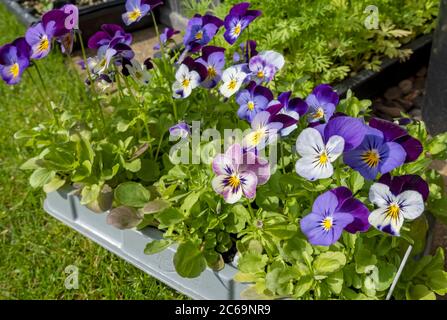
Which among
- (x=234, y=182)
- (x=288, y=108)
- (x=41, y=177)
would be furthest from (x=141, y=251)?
(x=288, y=108)

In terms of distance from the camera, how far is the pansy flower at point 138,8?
1.40m

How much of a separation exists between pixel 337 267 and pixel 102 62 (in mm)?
748

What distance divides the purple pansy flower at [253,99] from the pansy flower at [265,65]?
42 mm

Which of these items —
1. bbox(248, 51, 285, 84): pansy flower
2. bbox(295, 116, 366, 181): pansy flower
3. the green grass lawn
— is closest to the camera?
bbox(295, 116, 366, 181): pansy flower

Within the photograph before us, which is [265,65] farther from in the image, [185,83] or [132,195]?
[132,195]

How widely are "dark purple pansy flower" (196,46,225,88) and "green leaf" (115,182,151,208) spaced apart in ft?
1.00

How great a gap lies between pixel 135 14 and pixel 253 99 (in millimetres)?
395

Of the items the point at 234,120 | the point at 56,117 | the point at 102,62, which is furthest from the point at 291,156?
the point at 56,117

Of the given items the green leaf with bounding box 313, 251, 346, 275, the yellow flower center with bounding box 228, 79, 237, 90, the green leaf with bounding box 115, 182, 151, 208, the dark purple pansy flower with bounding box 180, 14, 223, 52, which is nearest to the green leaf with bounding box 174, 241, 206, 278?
the green leaf with bounding box 115, 182, 151, 208

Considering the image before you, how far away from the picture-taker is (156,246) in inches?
51.9

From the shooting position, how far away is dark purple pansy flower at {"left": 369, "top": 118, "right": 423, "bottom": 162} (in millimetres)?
1020

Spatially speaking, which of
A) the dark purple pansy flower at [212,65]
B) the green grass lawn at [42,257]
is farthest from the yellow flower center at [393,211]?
the green grass lawn at [42,257]

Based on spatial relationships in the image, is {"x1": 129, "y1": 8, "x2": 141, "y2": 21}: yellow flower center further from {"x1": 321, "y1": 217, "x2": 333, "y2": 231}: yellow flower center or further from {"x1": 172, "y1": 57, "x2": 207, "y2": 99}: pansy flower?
{"x1": 321, "y1": 217, "x2": 333, "y2": 231}: yellow flower center

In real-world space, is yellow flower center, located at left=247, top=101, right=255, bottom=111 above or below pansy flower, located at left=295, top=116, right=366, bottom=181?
below
